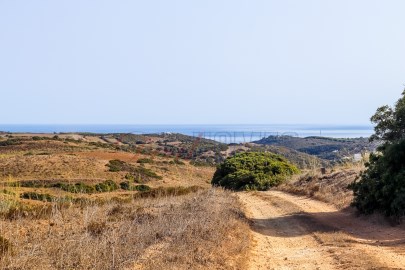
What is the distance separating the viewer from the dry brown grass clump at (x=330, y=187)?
961 inches

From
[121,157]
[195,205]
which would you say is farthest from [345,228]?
[121,157]

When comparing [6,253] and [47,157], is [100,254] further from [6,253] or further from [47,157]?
[47,157]

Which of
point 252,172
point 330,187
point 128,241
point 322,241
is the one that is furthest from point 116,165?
point 128,241

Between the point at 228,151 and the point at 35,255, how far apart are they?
8285 cm

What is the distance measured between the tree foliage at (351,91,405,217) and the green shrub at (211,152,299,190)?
22.0 meters

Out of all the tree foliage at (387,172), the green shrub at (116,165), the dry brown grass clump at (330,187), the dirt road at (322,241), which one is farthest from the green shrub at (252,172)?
the tree foliage at (387,172)

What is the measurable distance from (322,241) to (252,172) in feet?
102

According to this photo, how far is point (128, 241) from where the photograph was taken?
34.9ft

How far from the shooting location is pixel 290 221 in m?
19.3

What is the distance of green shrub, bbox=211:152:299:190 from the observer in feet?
144

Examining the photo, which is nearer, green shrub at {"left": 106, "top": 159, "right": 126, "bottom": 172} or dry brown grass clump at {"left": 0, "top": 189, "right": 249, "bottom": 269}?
dry brown grass clump at {"left": 0, "top": 189, "right": 249, "bottom": 269}

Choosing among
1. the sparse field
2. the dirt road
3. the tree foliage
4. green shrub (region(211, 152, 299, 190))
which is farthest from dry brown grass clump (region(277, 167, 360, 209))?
green shrub (region(211, 152, 299, 190))

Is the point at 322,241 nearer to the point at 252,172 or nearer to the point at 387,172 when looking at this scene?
the point at 387,172

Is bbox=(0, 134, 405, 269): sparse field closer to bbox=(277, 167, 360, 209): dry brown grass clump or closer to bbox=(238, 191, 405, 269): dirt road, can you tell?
bbox=(238, 191, 405, 269): dirt road
